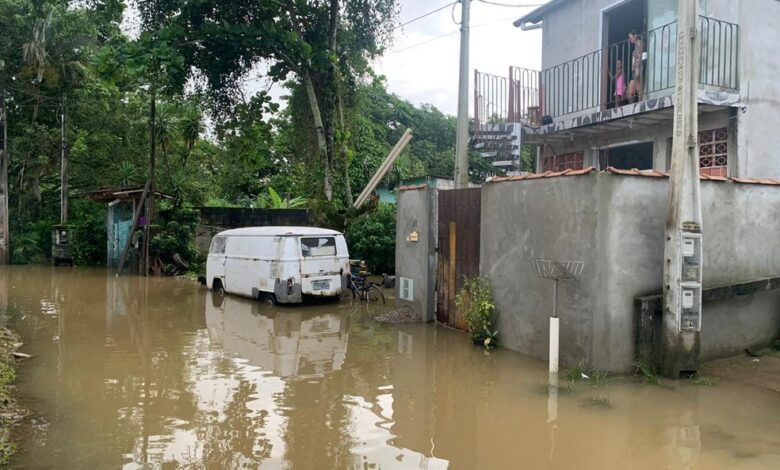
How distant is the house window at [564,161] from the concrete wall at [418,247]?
385 centimetres

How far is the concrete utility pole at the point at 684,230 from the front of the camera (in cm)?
667

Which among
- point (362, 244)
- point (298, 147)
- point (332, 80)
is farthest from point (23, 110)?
point (362, 244)

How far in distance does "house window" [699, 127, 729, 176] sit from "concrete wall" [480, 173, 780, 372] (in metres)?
1.71

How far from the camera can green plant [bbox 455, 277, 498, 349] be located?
338 inches

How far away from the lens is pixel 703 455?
15.8 ft

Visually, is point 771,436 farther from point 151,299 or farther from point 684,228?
point 151,299

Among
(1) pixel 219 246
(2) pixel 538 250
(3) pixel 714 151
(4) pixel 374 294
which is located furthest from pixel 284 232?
(3) pixel 714 151

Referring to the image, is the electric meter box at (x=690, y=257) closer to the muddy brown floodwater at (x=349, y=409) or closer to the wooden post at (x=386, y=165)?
the muddy brown floodwater at (x=349, y=409)

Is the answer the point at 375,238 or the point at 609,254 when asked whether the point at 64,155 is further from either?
the point at 609,254

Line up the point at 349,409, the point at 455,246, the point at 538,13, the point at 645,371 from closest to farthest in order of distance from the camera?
the point at 349,409 < the point at 645,371 < the point at 455,246 < the point at 538,13

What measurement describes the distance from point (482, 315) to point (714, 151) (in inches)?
205

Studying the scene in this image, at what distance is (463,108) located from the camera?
11.6 m

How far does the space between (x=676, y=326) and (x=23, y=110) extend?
91.7ft

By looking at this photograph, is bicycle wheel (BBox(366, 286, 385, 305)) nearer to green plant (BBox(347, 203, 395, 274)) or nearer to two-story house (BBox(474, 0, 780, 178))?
green plant (BBox(347, 203, 395, 274))
